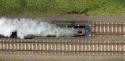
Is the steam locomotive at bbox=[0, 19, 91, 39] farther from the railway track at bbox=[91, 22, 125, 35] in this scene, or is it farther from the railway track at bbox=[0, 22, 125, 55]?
the railway track at bbox=[91, 22, 125, 35]

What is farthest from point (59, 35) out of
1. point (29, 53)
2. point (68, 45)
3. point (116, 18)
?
point (116, 18)

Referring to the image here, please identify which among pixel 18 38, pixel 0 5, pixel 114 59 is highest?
pixel 0 5

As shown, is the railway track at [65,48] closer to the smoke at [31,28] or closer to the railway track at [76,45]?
the railway track at [76,45]

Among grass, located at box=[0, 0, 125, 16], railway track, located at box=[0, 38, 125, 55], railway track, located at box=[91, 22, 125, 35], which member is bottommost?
railway track, located at box=[0, 38, 125, 55]

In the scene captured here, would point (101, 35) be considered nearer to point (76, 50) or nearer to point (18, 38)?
point (76, 50)

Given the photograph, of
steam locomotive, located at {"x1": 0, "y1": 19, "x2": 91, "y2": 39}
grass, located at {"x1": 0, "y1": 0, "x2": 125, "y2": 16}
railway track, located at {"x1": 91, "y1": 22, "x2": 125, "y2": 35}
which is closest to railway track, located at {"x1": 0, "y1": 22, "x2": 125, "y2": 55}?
railway track, located at {"x1": 91, "y1": 22, "x2": 125, "y2": 35}
